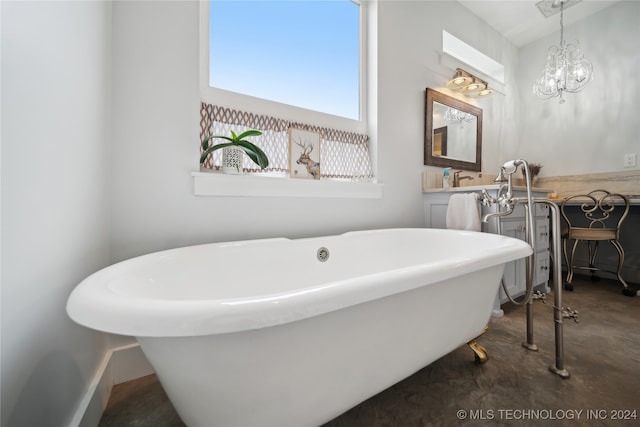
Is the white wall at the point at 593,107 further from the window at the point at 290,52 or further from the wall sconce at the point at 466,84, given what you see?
the window at the point at 290,52

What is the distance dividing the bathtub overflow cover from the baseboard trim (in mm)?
857

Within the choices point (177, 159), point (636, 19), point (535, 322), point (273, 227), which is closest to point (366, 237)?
point (273, 227)

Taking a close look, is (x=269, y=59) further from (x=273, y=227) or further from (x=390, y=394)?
(x=390, y=394)

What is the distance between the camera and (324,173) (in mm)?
1756

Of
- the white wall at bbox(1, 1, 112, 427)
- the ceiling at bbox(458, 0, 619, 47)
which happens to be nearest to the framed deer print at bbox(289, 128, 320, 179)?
the white wall at bbox(1, 1, 112, 427)

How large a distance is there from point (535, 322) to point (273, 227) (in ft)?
5.38

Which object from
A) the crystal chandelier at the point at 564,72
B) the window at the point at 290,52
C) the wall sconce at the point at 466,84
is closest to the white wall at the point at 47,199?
the window at the point at 290,52

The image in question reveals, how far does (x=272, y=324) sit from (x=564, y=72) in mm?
3316

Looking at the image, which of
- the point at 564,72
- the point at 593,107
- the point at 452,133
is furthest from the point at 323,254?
the point at 593,107

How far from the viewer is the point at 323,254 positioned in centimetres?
131

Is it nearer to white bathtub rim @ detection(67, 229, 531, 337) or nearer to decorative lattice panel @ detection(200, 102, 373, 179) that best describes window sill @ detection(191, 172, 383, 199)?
decorative lattice panel @ detection(200, 102, 373, 179)

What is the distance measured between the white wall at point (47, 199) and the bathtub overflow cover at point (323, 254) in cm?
87

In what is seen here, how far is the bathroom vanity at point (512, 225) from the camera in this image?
168cm

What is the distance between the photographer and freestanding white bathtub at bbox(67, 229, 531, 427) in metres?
0.43
